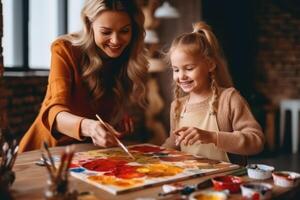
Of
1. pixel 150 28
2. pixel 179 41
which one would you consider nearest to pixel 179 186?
pixel 179 41

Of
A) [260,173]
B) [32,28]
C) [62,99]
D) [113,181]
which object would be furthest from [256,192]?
[32,28]

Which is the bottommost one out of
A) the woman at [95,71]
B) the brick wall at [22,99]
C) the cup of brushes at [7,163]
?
the brick wall at [22,99]

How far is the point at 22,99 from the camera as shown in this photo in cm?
324

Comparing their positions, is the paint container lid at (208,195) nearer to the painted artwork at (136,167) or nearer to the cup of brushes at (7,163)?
the painted artwork at (136,167)

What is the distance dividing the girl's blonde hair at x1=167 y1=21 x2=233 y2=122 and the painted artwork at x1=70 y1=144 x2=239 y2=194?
1.21 ft

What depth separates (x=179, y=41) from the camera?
5.61 ft

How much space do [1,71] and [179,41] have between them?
1267mm

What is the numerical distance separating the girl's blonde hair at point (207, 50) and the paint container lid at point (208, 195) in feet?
2.39

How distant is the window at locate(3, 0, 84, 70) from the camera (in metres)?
3.39

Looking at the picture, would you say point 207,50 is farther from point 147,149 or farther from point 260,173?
point 260,173

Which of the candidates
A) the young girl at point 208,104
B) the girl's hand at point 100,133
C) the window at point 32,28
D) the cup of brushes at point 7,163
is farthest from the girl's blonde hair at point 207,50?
the window at point 32,28

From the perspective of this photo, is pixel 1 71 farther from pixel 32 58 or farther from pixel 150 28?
pixel 150 28

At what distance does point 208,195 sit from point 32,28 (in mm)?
2972

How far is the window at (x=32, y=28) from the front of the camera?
11.1ft
